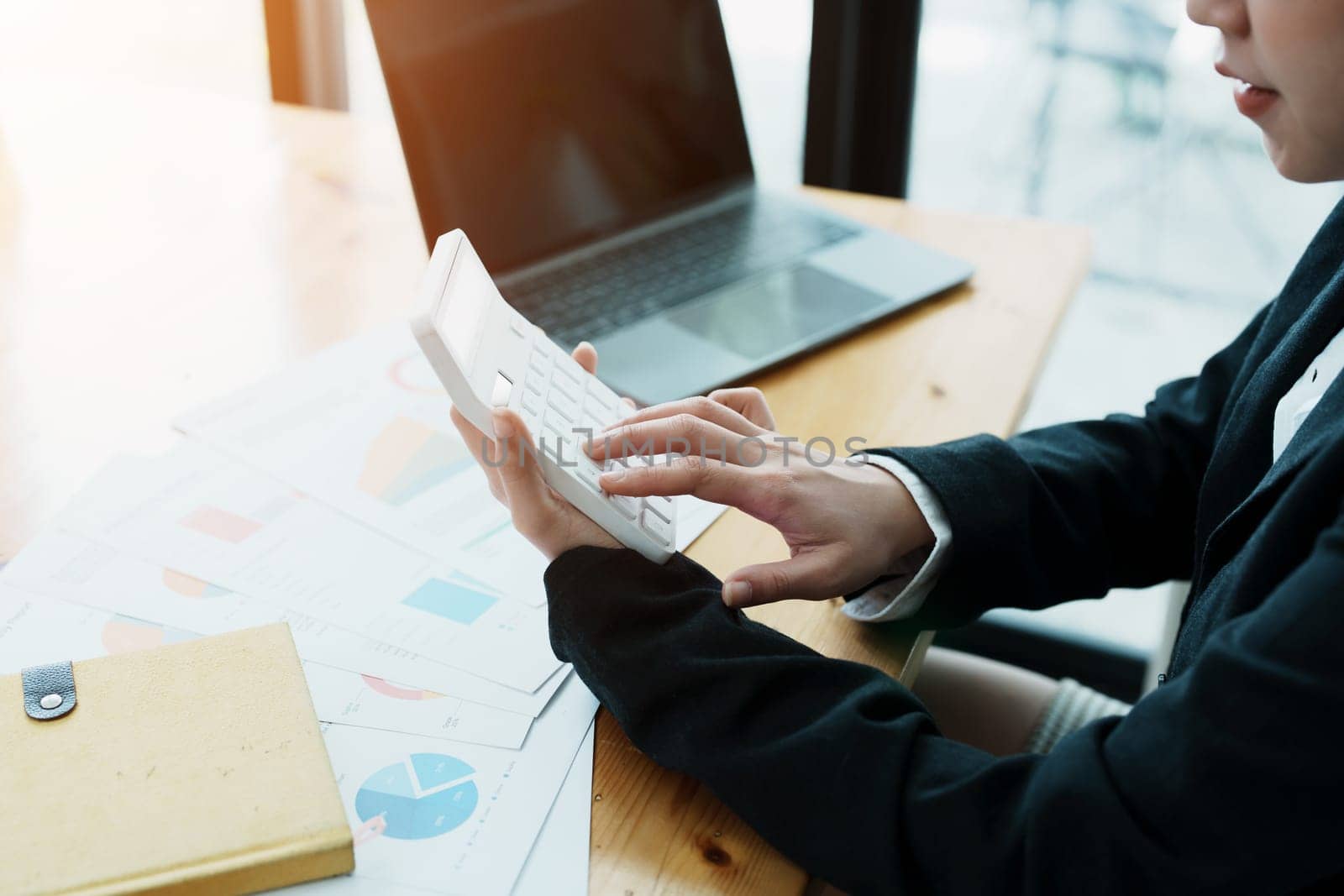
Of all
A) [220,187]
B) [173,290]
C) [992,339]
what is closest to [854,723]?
[992,339]

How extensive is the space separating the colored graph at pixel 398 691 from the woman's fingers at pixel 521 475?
9 cm

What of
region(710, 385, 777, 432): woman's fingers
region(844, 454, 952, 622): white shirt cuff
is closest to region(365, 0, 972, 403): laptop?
region(710, 385, 777, 432): woman's fingers

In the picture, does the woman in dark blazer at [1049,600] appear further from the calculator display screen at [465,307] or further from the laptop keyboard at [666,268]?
the laptop keyboard at [666,268]

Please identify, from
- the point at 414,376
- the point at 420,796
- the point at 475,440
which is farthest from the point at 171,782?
the point at 414,376

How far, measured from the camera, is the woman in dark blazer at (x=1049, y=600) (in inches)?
17.2

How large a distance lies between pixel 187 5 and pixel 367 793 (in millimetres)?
1418

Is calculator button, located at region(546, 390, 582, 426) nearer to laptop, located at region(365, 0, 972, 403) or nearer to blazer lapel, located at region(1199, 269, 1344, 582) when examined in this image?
laptop, located at region(365, 0, 972, 403)

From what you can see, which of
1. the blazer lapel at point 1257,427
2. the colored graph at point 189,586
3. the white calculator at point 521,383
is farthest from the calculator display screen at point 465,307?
the blazer lapel at point 1257,427

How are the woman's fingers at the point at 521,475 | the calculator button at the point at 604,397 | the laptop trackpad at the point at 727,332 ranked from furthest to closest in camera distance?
the laptop trackpad at the point at 727,332, the calculator button at the point at 604,397, the woman's fingers at the point at 521,475

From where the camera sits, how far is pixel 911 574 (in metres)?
0.64

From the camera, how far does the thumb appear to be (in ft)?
1.89

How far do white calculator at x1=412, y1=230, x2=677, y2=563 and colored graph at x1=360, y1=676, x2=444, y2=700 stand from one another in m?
0.11

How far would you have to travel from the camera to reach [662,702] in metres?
0.52

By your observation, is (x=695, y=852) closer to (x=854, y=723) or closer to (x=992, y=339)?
(x=854, y=723)
